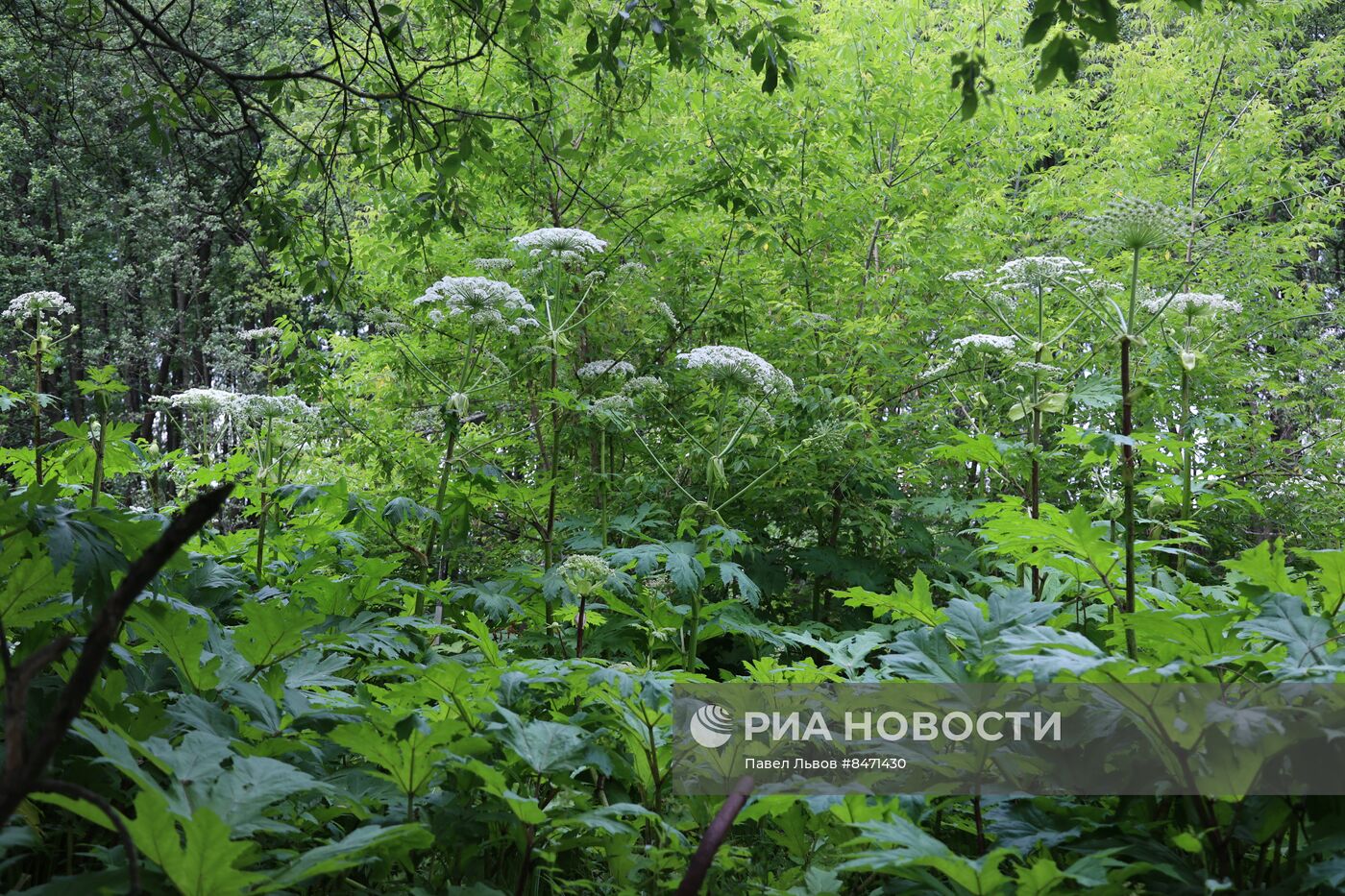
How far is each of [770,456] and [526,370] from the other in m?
1.24

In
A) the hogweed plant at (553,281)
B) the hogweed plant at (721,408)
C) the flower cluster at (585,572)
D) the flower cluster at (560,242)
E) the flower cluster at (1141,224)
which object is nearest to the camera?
the flower cluster at (1141,224)

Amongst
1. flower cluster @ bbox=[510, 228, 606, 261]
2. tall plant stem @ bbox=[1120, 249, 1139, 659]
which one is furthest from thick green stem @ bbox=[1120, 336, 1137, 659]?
flower cluster @ bbox=[510, 228, 606, 261]

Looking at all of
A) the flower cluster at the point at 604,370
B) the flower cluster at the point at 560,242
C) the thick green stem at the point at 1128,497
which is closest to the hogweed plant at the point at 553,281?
the flower cluster at the point at 560,242

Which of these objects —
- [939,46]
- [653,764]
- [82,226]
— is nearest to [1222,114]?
[939,46]

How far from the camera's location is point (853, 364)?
15.0 ft

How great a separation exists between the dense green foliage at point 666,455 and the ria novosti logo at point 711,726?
80 mm

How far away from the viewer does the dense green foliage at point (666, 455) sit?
141cm

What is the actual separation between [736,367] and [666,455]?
4.74 feet

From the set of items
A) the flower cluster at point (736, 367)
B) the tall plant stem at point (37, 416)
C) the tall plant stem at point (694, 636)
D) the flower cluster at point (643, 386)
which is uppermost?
the flower cluster at point (643, 386)

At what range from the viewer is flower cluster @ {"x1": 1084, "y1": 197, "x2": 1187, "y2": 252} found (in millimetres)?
1925

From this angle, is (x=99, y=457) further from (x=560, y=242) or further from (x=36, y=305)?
(x=560, y=242)

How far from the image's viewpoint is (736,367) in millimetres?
3084

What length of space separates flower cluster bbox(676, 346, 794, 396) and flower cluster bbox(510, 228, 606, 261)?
0.61 metres

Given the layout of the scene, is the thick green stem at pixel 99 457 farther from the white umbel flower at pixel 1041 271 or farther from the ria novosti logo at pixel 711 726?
the white umbel flower at pixel 1041 271
